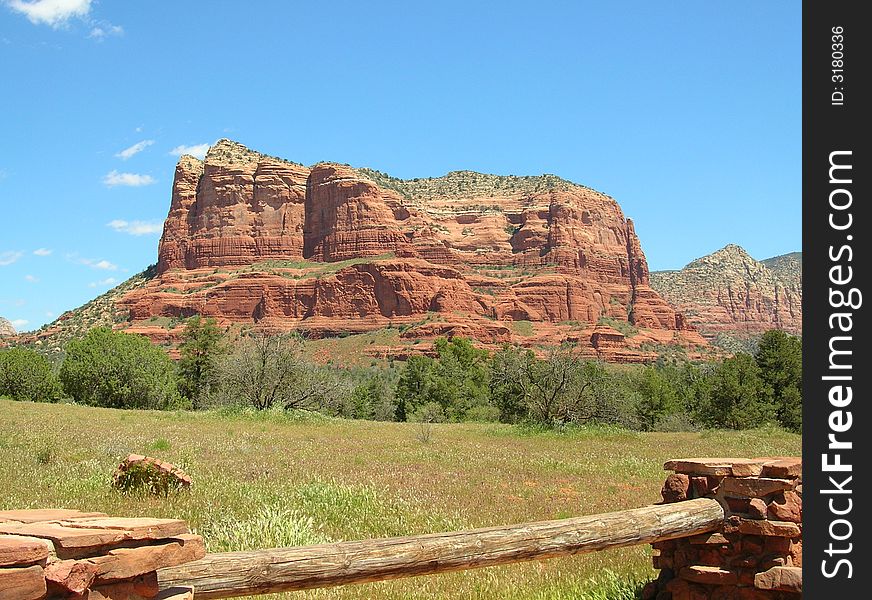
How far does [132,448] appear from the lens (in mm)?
15367

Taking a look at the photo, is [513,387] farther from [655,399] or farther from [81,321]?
[81,321]

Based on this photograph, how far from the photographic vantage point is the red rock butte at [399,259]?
135 meters

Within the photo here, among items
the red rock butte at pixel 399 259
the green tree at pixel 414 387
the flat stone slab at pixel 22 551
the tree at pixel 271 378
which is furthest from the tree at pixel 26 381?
the red rock butte at pixel 399 259

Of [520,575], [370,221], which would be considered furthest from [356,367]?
[520,575]

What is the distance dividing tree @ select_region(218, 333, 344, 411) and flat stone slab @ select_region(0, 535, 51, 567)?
37210 mm

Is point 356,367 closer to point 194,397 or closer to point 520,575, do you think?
point 194,397

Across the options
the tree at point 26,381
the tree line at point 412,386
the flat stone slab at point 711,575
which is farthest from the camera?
the tree at point 26,381

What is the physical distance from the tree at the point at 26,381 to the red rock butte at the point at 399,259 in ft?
247

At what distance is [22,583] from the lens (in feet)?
9.25

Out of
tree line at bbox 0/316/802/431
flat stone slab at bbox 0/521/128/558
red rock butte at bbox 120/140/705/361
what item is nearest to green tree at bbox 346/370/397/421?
tree line at bbox 0/316/802/431

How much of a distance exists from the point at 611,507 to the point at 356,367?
332ft

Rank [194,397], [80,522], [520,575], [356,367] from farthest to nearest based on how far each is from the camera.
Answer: [356,367] → [194,397] → [520,575] → [80,522]

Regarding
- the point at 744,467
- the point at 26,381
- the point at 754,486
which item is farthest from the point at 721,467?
the point at 26,381

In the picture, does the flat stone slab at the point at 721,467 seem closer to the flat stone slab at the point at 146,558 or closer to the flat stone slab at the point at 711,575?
the flat stone slab at the point at 711,575
